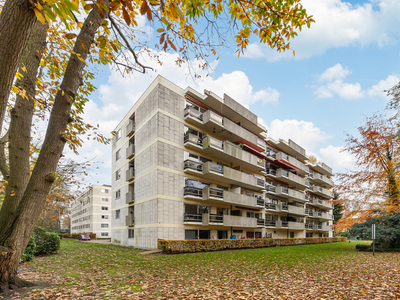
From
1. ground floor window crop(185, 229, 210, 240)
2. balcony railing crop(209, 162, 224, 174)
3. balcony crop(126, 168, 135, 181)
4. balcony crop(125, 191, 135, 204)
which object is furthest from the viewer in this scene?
balcony crop(126, 168, 135, 181)

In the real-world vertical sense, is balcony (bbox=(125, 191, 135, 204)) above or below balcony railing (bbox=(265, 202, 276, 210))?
above

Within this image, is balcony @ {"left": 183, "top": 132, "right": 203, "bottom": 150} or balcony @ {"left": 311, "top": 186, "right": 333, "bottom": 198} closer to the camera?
balcony @ {"left": 183, "top": 132, "right": 203, "bottom": 150}

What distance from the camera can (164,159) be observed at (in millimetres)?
19844

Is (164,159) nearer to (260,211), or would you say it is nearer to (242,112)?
(242,112)

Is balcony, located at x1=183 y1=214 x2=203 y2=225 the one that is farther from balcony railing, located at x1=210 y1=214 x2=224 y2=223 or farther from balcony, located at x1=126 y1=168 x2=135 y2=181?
balcony, located at x1=126 y1=168 x2=135 y2=181

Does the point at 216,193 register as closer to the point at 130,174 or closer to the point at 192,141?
the point at 192,141

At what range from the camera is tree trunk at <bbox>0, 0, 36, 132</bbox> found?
107 inches

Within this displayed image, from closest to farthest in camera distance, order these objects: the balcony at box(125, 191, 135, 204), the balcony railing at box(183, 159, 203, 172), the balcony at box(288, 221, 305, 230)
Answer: the balcony railing at box(183, 159, 203, 172)
the balcony at box(125, 191, 135, 204)
the balcony at box(288, 221, 305, 230)

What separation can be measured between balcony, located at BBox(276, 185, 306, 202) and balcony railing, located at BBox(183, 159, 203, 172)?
1530 cm

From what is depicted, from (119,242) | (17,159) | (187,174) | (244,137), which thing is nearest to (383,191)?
(244,137)

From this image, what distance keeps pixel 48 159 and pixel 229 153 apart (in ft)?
63.7

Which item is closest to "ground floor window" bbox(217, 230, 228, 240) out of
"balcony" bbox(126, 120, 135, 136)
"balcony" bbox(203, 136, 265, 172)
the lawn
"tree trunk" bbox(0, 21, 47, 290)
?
"balcony" bbox(203, 136, 265, 172)

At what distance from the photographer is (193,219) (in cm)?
2042

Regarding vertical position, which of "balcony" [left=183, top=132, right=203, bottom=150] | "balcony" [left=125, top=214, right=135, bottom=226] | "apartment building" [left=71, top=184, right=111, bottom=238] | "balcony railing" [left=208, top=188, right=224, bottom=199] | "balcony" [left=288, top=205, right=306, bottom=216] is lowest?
"apartment building" [left=71, top=184, right=111, bottom=238]
